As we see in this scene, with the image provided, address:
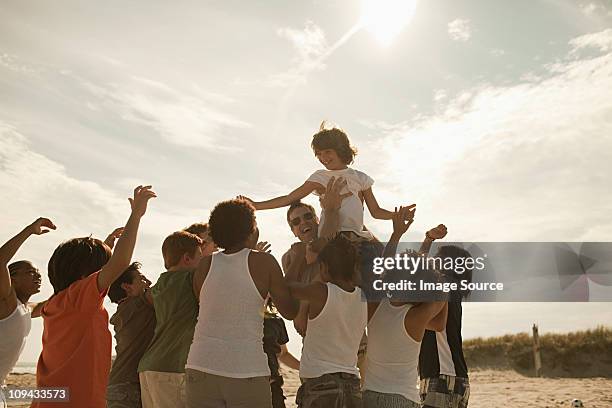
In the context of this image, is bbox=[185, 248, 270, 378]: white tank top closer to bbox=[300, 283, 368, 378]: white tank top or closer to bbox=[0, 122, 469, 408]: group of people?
bbox=[0, 122, 469, 408]: group of people

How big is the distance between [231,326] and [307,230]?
2165mm

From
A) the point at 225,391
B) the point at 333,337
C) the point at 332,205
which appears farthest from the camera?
the point at 332,205

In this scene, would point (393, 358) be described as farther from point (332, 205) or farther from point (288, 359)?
point (332, 205)

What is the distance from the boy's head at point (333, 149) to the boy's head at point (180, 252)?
1755 mm

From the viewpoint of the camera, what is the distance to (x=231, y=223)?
4.55m

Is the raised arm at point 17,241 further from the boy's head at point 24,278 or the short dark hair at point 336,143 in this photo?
the short dark hair at point 336,143

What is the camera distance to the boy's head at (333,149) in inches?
257

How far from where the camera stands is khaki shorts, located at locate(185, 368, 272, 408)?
4219mm

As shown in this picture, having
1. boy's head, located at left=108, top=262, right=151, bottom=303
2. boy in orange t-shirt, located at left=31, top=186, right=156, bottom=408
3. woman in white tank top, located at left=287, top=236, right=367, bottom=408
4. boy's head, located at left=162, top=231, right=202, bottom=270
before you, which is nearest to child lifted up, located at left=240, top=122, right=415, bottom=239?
boy's head, located at left=162, top=231, right=202, bottom=270

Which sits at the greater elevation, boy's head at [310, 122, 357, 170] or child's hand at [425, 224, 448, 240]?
boy's head at [310, 122, 357, 170]

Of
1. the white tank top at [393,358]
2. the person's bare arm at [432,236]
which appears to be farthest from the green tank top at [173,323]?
the person's bare arm at [432,236]

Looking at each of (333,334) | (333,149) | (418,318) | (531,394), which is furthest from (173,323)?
(531,394)

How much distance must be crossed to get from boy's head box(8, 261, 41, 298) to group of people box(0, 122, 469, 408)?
0.09 ft

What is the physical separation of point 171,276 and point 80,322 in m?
0.99
